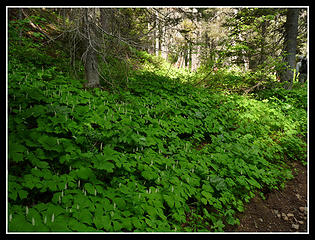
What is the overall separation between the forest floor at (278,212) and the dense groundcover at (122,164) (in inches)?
6.2

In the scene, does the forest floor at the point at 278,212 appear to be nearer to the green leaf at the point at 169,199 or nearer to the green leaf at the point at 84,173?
the green leaf at the point at 169,199

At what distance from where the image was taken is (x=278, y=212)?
9.36 feet

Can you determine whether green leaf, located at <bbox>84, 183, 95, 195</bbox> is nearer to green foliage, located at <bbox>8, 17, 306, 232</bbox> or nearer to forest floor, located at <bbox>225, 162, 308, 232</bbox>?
green foliage, located at <bbox>8, 17, 306, 232</bbox>

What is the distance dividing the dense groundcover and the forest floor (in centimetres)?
16

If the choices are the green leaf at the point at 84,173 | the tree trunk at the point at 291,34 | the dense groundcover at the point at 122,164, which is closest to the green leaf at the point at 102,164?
the dense groundcover at the point at 122,164

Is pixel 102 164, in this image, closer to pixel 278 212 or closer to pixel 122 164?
pixel 122 164

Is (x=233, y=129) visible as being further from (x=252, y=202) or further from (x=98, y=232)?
(x=98, y=232)

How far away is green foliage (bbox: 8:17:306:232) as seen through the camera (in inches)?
70.8

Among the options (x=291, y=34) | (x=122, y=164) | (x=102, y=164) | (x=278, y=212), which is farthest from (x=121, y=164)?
(x=291, y=34)

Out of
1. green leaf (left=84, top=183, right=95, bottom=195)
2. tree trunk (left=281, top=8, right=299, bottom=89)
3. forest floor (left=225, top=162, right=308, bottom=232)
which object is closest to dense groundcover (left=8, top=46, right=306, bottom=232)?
green leaf (left=84, top=183, right=95, bottom=195)

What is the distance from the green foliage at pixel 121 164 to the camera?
1.80 meters

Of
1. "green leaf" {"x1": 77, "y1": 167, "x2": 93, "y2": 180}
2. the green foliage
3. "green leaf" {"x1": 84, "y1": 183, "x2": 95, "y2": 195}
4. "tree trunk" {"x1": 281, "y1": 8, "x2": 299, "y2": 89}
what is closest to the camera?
the green foliage
